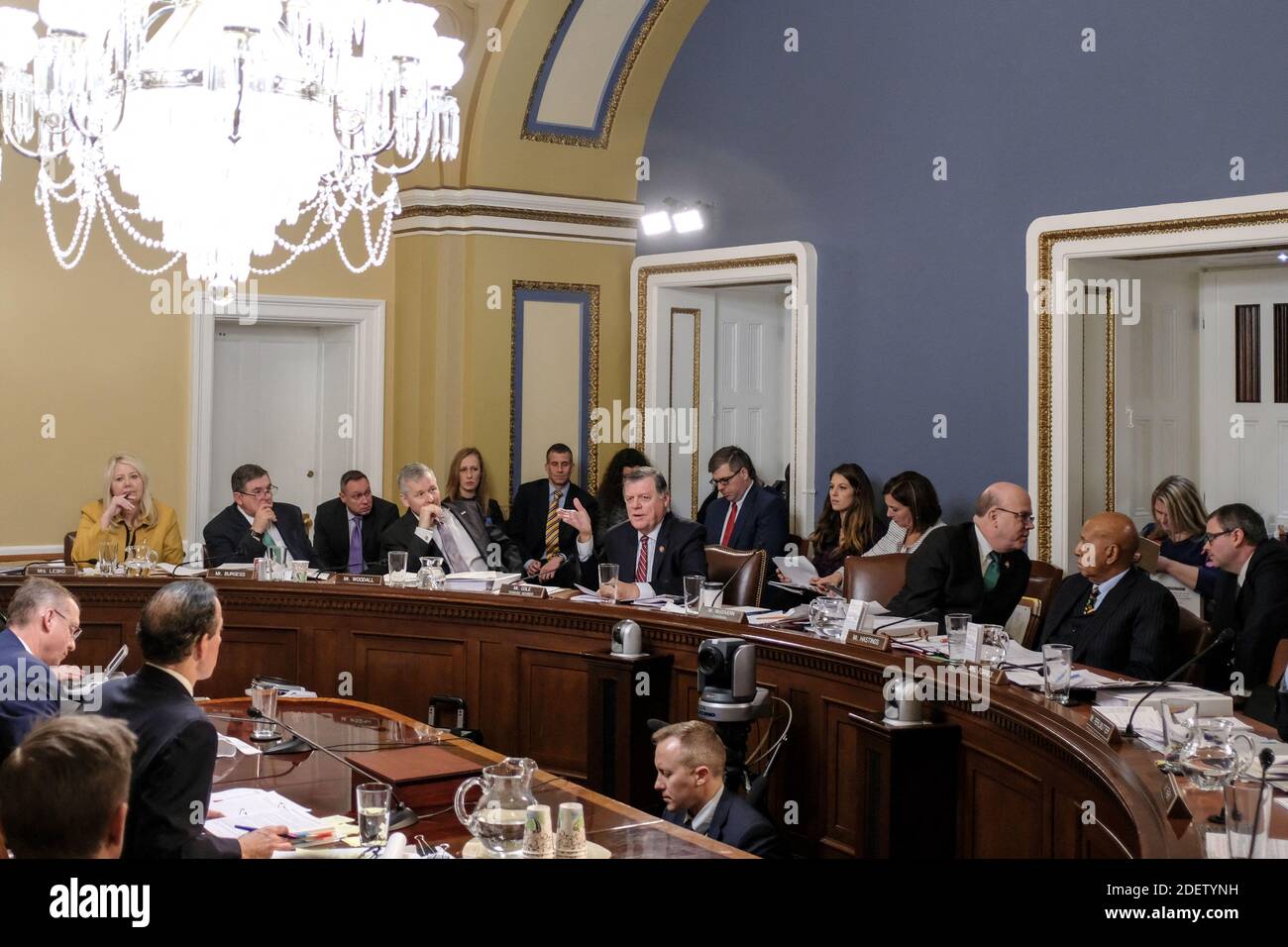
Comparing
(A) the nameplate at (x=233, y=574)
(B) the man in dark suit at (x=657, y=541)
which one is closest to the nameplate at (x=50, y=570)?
(A) the nameplate at (x=233, y=574)

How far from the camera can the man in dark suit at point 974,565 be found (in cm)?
485

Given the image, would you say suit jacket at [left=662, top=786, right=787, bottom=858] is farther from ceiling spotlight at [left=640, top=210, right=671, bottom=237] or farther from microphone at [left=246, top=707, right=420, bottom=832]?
ceiling spotlight at [left=640, top=210, right=671, bottom=237]

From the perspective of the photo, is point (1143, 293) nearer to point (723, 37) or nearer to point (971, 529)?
point (971, 529)

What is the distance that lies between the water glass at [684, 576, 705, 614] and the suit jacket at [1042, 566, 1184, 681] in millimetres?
1281

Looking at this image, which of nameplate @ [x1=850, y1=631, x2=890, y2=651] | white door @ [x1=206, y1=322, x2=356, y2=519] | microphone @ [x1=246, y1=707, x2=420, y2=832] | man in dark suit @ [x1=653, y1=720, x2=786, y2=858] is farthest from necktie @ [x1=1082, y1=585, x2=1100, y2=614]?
white door @ [x1=206, y1=322, x2=356, y2=519]

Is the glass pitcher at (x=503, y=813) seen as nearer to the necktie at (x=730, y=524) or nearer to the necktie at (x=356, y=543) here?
the necktie at (x=730, y=524)

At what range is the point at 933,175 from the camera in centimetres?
680

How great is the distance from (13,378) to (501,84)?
9.90 feet

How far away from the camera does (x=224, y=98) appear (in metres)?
5.09

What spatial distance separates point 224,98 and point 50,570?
2054 mm

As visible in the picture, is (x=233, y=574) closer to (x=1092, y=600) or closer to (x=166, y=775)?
(x=166, y=775)

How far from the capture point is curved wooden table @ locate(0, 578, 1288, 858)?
3.09 meters

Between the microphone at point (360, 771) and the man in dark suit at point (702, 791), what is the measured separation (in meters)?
0.65
